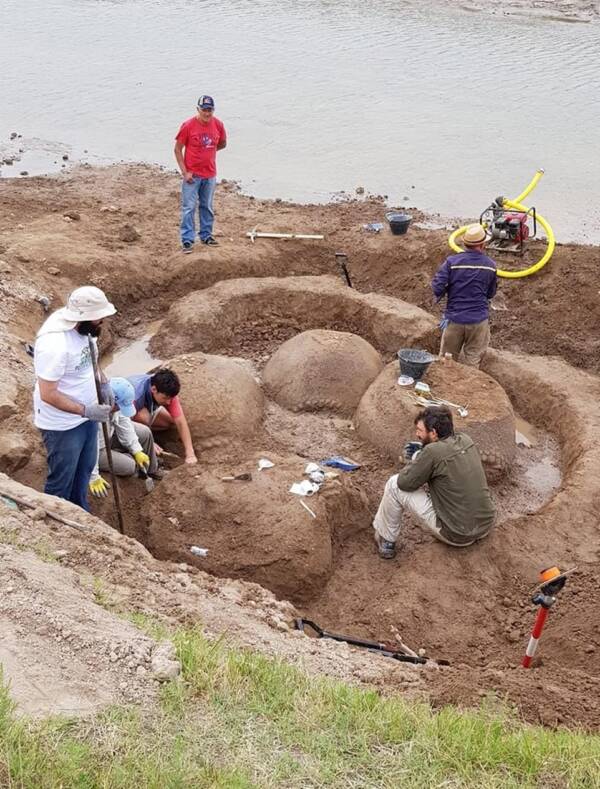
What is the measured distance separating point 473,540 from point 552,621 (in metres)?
0.94

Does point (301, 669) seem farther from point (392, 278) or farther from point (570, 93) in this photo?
point (570, 93)

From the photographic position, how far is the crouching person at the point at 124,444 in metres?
6.32

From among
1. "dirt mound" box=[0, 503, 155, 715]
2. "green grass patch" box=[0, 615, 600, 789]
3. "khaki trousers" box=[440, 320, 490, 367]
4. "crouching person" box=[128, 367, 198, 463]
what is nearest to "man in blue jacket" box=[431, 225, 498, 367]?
"khaki trousers" box=[440, 320, 490, 367]

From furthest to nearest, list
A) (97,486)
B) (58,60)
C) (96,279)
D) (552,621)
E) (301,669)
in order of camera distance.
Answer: (58,60) → (96,279) → (97,486) → (552,621) → (301,669)

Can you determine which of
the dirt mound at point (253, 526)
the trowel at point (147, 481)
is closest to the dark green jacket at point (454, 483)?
the dirt mound at point (253, 526)

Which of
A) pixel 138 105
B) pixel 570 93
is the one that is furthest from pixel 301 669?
pixel 570 93

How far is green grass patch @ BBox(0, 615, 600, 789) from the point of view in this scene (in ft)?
10.5

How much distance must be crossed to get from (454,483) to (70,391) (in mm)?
3052

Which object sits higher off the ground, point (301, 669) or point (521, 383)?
point (301, 669)

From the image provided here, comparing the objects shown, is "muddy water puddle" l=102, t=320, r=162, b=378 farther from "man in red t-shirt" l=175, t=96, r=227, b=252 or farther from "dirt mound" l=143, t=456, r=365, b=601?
"dirt mound" l=143, t=456, r=365, b=601

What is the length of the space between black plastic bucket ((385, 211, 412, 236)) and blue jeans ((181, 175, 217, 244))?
107 inches

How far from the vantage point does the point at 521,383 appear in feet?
30.7

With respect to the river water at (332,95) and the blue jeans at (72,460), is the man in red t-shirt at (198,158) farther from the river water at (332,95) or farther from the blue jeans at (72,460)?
the blue jeans at (72,460)

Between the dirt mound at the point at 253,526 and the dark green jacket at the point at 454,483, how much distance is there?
824mm
